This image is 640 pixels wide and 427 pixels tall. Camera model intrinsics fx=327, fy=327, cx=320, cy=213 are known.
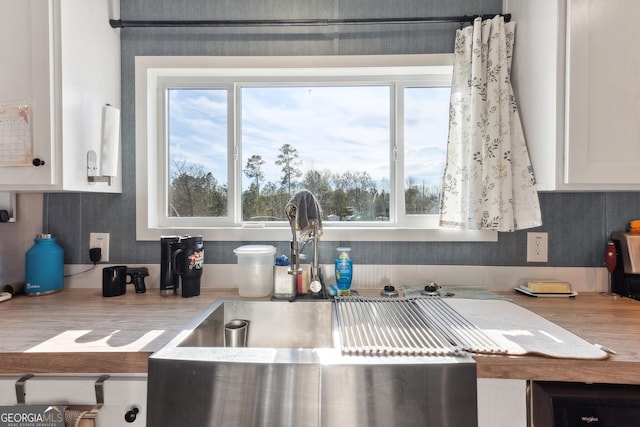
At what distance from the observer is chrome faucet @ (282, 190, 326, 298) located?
53.6 inches

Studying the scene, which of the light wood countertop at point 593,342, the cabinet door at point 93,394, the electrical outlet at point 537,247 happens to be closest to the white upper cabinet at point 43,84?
the cabinet door at point 93,394

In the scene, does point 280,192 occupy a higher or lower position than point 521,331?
higher

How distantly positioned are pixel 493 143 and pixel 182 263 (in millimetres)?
1436

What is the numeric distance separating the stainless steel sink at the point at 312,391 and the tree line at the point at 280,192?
3.16 ft

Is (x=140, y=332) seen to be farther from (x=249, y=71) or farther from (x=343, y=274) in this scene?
(x=249, y=71)

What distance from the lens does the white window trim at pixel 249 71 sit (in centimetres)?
156

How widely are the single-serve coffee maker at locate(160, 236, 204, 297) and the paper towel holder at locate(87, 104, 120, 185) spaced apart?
359mm


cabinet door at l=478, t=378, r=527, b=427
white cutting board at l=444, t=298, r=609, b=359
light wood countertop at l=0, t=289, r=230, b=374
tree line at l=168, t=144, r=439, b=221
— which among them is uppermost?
tree line at l=168, t=144, r=439, b=221

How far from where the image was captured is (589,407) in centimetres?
82

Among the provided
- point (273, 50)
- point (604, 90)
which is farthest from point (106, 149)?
point (604, 90)

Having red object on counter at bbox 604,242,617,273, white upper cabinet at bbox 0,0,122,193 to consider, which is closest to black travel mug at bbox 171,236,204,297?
white upper cabinet at bbox 0,0,122,193

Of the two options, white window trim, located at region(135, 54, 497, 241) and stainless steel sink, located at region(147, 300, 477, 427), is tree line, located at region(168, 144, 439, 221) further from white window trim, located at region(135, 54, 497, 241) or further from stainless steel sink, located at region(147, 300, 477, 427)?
stainless steel sink, located at region(147, 300, 477, 427)

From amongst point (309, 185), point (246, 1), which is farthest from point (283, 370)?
point (246, 1)

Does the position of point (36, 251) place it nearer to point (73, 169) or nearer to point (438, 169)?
point (73, 169)
